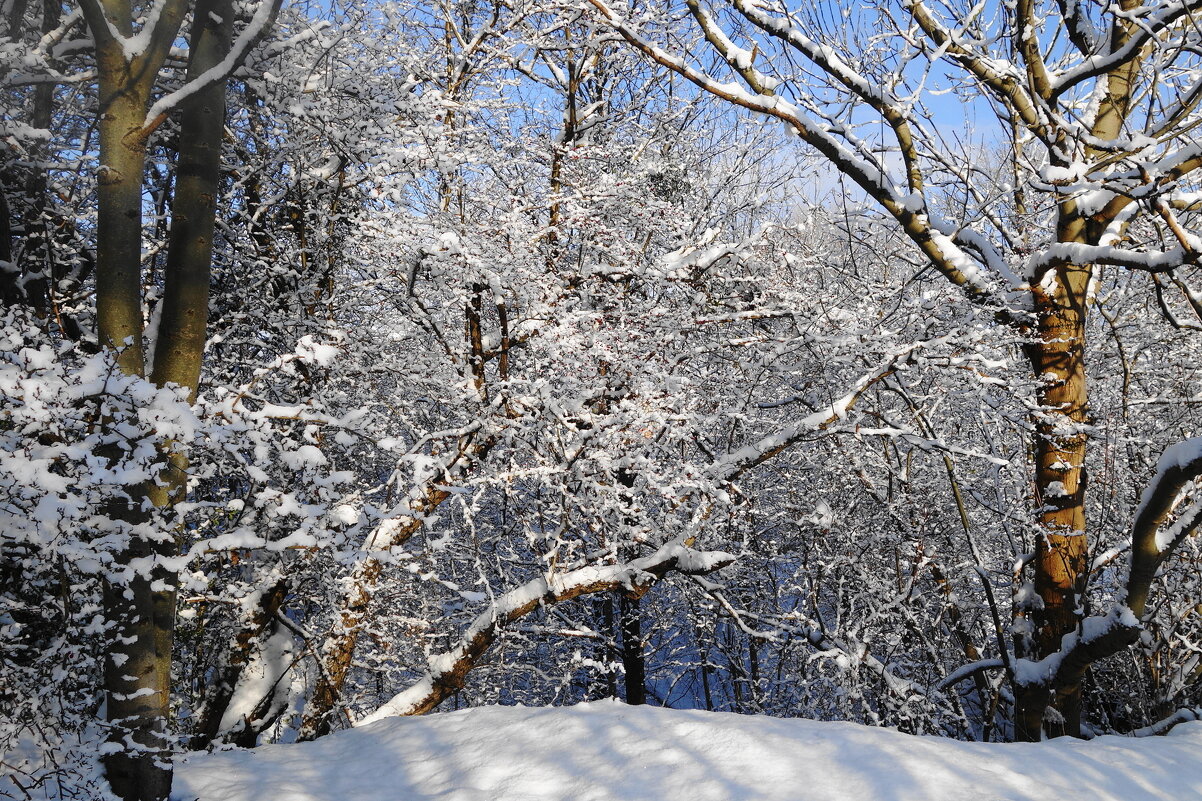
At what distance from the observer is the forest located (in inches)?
122

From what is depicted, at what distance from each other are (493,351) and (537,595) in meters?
1.96

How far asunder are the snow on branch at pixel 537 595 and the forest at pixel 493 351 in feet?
0.11

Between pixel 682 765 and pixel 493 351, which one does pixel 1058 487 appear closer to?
pixel 682 765

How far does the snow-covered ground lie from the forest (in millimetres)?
680

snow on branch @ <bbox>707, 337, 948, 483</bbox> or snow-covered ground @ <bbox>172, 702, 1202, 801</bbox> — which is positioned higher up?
snow on branch @ <bbox>707, 337, 948, 483</bbox>

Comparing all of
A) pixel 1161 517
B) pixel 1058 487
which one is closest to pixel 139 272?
pixel 1161 517

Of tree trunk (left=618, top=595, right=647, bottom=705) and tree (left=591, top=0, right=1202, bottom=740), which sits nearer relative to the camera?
tree (left=591, top=0, right=1202, bottom=740)

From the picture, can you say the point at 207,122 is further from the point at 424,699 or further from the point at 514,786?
the point at 424,699

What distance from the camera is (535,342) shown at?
5.74m

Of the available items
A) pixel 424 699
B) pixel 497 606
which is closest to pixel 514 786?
pixel 497 606

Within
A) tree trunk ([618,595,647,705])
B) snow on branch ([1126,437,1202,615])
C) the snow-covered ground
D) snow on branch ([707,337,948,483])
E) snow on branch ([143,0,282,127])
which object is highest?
snow on branch ([143,0,282,127])

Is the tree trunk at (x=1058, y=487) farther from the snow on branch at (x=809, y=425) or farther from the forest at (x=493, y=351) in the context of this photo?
the snow on branch at (x=809, y=425)

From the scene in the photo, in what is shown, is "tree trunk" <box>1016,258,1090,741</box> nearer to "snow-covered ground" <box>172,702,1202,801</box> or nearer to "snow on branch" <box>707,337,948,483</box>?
"snow on branch" <box>707,337,948,483</box>

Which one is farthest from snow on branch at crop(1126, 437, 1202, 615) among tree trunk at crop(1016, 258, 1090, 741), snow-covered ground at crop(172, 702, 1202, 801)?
snow-covered ground at crop(172, 702, 1202, 801)
